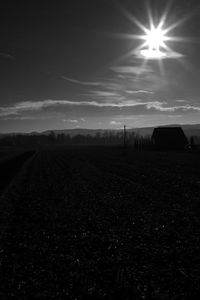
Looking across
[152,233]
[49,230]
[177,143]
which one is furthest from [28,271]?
[177,143]

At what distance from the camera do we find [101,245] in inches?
302

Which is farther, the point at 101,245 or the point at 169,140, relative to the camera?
the point at 169,140

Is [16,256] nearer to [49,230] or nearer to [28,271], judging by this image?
[28,271]

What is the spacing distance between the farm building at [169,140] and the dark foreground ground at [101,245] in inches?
1960

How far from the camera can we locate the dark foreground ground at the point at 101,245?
5.51 meters

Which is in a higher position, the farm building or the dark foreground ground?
the farm building

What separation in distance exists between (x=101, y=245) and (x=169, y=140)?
2303 inches

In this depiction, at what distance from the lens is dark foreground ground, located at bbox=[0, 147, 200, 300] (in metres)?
5.51

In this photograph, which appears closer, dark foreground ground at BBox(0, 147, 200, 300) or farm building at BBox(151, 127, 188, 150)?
dark foreground ground at BBox(0, 147, 200, 300)

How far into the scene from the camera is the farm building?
62809 mm

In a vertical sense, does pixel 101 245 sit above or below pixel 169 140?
below

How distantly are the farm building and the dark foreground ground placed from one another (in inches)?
1960

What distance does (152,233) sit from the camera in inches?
334

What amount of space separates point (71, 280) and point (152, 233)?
3.62m
